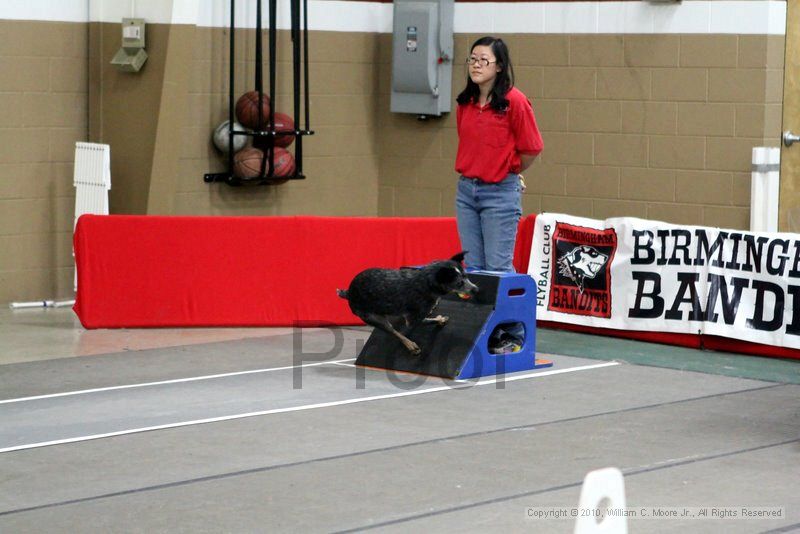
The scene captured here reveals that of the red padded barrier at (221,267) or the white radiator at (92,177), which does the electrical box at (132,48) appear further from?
the red padded barrier at (221,267)

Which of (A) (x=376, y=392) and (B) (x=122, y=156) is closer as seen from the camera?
(A) (x=376, y=392)

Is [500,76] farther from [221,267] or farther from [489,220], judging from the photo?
[221,267]

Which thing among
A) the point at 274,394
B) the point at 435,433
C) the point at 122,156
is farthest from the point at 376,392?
the point at 122,156

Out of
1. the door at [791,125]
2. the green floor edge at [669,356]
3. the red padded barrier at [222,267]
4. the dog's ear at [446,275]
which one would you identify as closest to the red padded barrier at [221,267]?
the red padded barrier at [222,267]

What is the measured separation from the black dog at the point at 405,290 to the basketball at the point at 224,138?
4371mm

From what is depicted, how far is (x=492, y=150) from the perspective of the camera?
834cm

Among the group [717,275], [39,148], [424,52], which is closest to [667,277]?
[717,275]

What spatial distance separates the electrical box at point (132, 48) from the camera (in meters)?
11.5

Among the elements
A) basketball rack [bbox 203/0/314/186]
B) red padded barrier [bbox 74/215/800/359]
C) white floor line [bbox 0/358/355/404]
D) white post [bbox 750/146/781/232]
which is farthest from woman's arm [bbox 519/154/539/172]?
basketball rack [bbox 203/0/314/186]

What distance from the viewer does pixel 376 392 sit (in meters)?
7.73

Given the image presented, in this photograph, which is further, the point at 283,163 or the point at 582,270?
the point at 283,163

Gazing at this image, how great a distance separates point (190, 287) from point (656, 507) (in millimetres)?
5459

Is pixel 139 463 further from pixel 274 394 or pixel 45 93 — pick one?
pixel 45 93

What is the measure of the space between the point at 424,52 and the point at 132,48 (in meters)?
2.85
